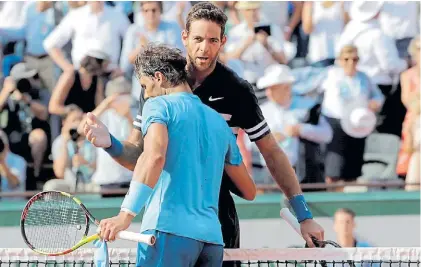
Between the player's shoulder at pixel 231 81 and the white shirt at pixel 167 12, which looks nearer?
the player's shoulder at pixel 231 81

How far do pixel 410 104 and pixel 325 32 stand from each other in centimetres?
95

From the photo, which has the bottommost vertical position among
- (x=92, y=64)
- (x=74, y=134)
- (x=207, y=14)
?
(x=74, y=134)

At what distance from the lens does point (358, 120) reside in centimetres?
808

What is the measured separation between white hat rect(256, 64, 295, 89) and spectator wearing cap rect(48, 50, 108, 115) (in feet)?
4.48

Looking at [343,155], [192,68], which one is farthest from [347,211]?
[192,68]

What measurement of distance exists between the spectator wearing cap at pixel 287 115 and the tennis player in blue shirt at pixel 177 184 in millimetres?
4232

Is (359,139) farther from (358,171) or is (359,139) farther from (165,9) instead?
(165,9)

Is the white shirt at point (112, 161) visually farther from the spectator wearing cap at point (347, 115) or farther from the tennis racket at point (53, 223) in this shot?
the tennis racket at point (53, 223)

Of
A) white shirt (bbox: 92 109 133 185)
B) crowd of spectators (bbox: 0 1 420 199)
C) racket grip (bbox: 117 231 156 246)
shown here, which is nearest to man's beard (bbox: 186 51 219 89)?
racket grip (bbox: 117 231 156 246)

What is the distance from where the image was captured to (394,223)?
799cm

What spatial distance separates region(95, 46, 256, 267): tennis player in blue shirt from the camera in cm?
361

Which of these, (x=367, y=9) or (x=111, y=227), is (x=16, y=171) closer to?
(x=367, y=9)

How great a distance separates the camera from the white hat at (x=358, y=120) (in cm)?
807

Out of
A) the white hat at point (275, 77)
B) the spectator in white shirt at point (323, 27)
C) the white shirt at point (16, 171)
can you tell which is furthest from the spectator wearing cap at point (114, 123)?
the spectator in white shirt at point (323, 27)
